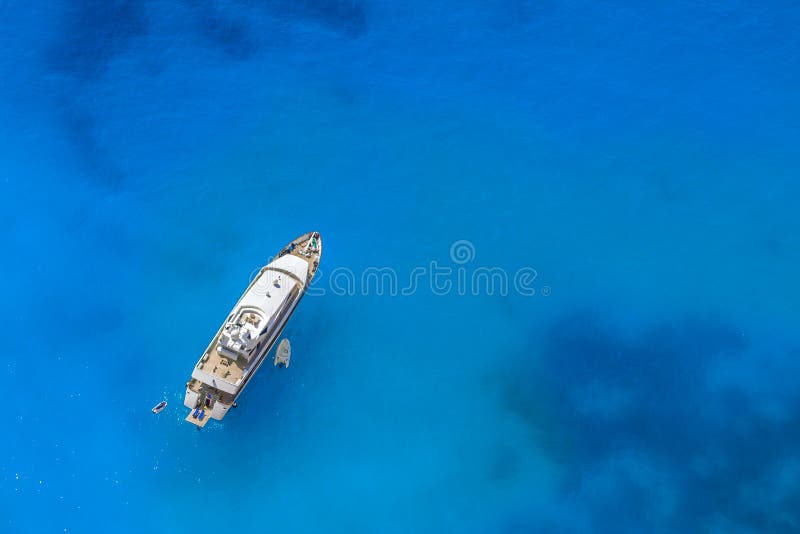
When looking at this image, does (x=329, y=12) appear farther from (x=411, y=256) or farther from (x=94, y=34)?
(x=411, y=256)

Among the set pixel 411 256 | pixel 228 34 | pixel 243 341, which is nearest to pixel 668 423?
pixel 411 256

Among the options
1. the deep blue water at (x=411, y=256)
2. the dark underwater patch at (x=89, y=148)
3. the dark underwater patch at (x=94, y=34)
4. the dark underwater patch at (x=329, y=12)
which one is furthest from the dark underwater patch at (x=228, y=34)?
the dark underwater patch at (x=89, y=148)

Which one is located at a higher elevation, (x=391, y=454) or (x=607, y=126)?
(x=607, y=126)

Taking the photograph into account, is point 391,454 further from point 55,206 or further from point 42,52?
point 42,52

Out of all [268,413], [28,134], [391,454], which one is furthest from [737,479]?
[28,134]

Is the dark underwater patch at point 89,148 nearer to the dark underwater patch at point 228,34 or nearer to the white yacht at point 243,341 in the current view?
the dark underwater patch at point 228,34

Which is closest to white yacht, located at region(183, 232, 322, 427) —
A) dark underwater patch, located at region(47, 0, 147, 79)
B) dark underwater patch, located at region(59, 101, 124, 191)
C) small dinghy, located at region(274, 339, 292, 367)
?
small dinghy, located at region(274, 339, 292, 367)
